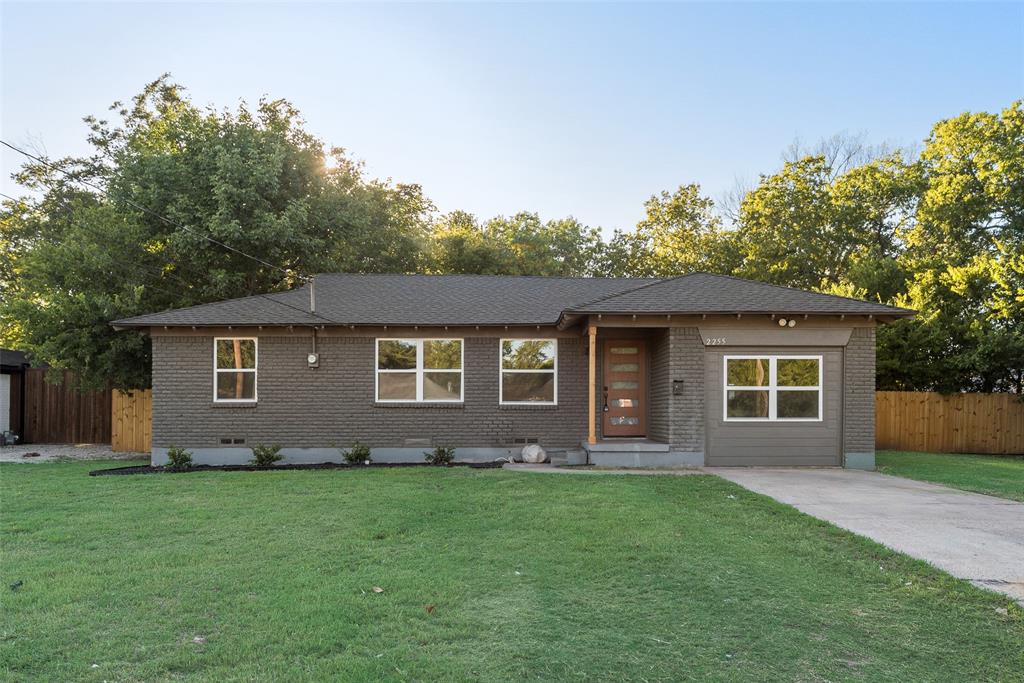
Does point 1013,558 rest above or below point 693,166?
below

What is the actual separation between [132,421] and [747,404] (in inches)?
594

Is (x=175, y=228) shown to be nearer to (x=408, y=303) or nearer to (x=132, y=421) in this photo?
(x=132, y=421)

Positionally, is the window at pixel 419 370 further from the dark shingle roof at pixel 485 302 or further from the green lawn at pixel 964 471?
the green lawn at pixel 964 471

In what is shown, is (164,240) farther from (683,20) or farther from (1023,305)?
(1023,305)

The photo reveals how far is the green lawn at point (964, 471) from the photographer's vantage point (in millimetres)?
9727

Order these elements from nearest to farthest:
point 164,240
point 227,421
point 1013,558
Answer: point 1013,558 < point 227,421 < point 164,240

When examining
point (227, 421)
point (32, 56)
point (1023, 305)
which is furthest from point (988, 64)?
point (32, 56)

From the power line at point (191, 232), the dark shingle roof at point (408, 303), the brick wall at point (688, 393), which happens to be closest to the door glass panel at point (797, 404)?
the brick wall at point (688, 393)

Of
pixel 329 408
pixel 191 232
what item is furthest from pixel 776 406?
pixel 191 232

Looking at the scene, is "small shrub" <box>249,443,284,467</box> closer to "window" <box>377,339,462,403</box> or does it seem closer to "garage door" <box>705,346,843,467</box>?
"window" <box>377,339,462,403</box>

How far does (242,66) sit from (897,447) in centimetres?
1940

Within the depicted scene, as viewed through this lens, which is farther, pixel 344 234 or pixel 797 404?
pixel 344 234

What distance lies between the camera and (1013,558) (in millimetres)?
5426

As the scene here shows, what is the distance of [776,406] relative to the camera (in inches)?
470
